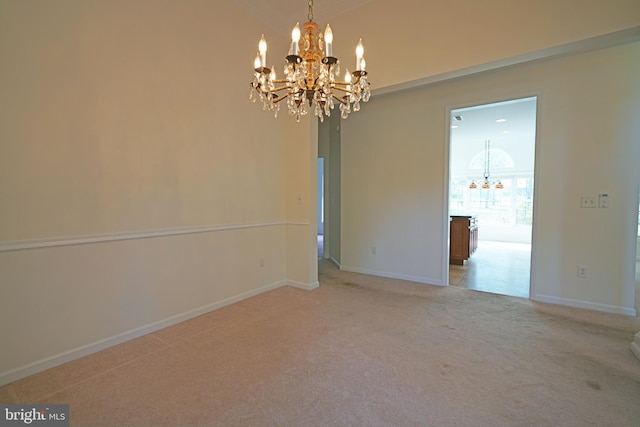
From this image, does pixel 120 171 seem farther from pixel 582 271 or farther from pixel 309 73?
pixel 582 271

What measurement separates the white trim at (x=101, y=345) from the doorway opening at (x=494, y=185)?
417 cm

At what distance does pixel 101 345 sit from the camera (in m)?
2.42

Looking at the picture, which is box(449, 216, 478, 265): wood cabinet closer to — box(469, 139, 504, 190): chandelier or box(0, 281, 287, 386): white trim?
box(0, 281, 287, 386): white trim

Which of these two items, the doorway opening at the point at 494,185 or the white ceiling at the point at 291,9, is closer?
the white ceiling at the point at 291,9

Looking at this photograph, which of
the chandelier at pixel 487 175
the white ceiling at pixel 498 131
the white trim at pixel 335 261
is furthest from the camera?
the chandelier at pixel 487 175

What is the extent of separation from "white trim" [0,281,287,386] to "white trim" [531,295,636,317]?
3.69m

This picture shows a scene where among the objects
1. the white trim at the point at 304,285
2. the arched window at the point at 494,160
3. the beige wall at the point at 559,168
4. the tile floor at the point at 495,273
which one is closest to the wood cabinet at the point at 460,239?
the tile floor at the point at 495,273

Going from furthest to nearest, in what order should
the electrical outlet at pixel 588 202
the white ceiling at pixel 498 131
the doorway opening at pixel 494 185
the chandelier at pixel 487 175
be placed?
the chandelier at pixel 487 175
the doorway opening at pixel 494 185
the white ceiling at pixel 498 131
the electrical outlet at pixel 588 202

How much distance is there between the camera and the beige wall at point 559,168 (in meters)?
3.18

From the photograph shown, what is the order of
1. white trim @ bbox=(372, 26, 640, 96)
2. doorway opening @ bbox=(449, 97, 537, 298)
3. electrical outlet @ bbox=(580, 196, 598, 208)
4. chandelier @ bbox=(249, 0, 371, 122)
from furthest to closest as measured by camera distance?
1. doorway opening @ bbox=(449, 97, 537, 298)
2. electrical outlet @ bbox=(580, 196, 598, 208)
3. white trim @ bbox=(372, 26, 640, 96)
4. chandelier @ bbox=(249, 0, 371, 122)

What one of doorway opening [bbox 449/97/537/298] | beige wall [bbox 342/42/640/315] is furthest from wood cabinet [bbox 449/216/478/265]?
beige wall [bbox 342/42/640/315]

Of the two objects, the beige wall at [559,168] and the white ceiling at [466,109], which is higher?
the white ceiling at [466,109]

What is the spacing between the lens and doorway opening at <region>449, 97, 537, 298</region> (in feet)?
18.8

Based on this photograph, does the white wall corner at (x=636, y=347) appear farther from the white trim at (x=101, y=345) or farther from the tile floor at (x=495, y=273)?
the white trim at (x=101, y=345)
